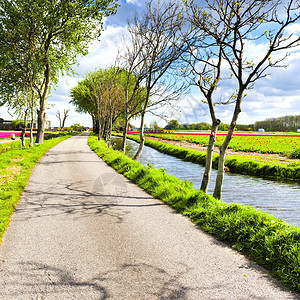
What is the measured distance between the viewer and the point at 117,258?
13.9 ft

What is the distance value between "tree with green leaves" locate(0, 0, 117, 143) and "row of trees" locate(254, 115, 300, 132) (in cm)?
9097

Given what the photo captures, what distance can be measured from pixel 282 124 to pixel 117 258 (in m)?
107

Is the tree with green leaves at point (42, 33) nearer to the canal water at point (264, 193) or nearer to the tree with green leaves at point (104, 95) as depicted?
the tree with green leaves at point (104, 95)

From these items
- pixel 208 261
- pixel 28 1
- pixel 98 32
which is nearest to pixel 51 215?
pixel 208 261

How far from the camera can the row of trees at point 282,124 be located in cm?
9021

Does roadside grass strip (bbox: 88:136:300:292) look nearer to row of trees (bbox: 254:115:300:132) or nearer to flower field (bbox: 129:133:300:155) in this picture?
flower field (bbox: 129:133:300:155)

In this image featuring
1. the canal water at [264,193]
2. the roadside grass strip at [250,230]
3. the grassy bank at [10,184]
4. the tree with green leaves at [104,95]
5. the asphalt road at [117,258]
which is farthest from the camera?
the tree with green leaves at [104,95]

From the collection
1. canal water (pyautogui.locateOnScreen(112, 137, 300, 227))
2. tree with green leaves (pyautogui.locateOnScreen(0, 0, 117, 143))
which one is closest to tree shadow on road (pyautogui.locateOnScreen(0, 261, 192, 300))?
canal water (pyautogui.locateOnScreen(112, 137, 300, 227))

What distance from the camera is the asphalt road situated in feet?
11.1

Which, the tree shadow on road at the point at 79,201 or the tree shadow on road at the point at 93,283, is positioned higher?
the tree shadow on road at the point at 79,201

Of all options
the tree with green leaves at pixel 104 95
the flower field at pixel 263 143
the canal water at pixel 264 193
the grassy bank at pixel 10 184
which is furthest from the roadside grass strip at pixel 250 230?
the flower field at pixel 263 143

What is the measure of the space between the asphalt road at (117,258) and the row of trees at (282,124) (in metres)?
100

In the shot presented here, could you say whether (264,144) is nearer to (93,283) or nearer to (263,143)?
(263,143)

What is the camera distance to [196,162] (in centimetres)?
2119
